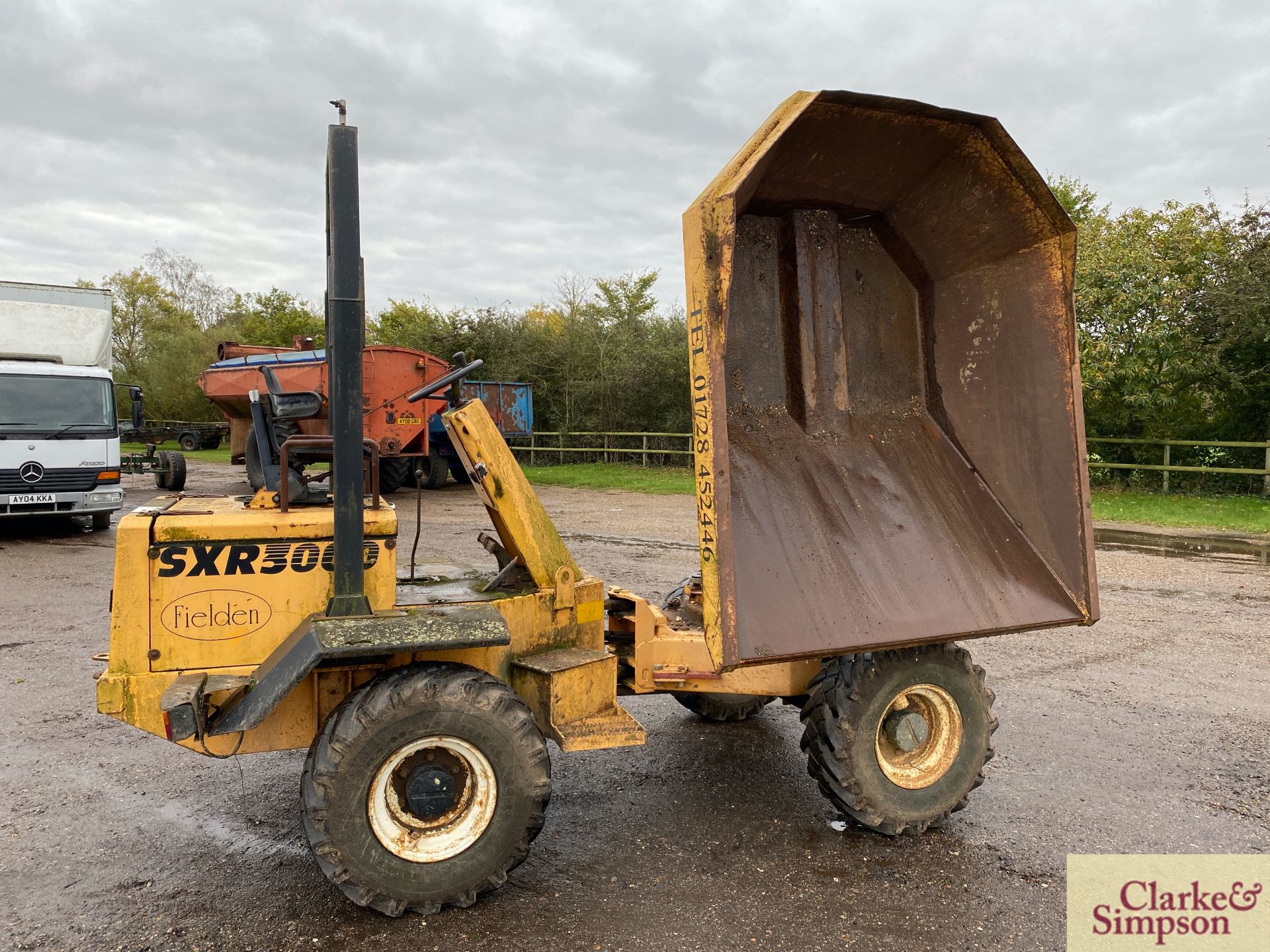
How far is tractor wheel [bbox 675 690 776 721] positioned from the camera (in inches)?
193

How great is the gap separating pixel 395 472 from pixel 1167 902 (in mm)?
13847

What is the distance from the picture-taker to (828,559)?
351cm

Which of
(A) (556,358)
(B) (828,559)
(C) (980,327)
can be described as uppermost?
(A) (556,358)

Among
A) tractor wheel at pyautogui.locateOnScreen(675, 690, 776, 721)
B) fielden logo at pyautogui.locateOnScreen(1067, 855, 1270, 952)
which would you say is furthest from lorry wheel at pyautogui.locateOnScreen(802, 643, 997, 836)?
tractor wheel at pyautogui.locateOnScreen(675, 690, 776, 721)

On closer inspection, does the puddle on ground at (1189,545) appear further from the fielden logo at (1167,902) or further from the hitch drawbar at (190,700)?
the hitch drawbar at (190,700)

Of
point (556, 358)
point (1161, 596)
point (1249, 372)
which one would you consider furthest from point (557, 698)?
point (556, 358)

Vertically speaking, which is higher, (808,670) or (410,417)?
(410,417)

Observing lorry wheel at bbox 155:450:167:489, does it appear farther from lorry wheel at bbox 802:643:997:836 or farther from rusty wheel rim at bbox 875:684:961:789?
rusty wheel rim at bbox 875:684:961:789

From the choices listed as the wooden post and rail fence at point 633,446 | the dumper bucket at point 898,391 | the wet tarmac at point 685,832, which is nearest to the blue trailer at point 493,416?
the wooden post and rail fence at point 633,446

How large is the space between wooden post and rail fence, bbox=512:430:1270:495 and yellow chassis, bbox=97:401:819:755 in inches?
645

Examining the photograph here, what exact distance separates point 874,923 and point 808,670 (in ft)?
3.49

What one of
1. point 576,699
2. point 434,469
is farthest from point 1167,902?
point 434,469

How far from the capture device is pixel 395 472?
613 inches

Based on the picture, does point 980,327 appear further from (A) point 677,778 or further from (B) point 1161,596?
(B) point 1161,596
